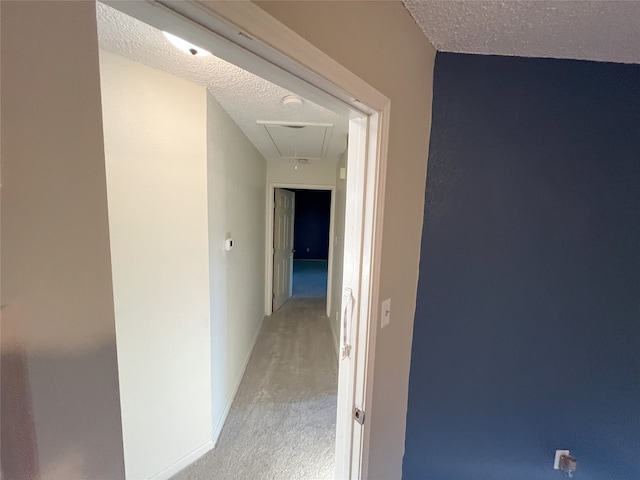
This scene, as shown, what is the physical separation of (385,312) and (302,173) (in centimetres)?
299

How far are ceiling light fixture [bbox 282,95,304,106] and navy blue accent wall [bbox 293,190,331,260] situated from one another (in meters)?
6.49

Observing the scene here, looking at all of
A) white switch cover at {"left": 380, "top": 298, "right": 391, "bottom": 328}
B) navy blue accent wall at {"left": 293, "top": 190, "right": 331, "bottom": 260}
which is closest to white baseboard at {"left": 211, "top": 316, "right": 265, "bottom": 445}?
white switch cover at {"left": 380, "top": 298, "right": 391, "bottom": 328}

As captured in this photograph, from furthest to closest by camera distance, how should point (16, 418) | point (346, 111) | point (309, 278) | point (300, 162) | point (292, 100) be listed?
point (309, 278) → point (300, 162) → point (292, 100) → point (346, 111) → point (16, 418)

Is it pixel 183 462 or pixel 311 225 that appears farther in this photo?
pixel 311 225

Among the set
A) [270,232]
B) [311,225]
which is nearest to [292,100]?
[270,232]

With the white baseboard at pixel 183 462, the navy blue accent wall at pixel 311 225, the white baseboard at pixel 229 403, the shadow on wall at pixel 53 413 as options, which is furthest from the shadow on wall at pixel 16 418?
the navy blue accent wall at pixel 311 225

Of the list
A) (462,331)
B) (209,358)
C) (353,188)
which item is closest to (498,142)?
(353,188)

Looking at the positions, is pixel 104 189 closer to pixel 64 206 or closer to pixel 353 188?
pixel 64 206

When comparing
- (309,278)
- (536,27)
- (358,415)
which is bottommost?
(309,278)

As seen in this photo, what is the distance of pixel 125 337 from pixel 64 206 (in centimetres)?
127

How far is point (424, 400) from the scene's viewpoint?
47.9 inches

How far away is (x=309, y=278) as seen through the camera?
647 centimetres

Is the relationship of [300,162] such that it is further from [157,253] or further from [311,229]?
[311,229]

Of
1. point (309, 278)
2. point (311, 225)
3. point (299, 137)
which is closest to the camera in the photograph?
point (299, 137)
